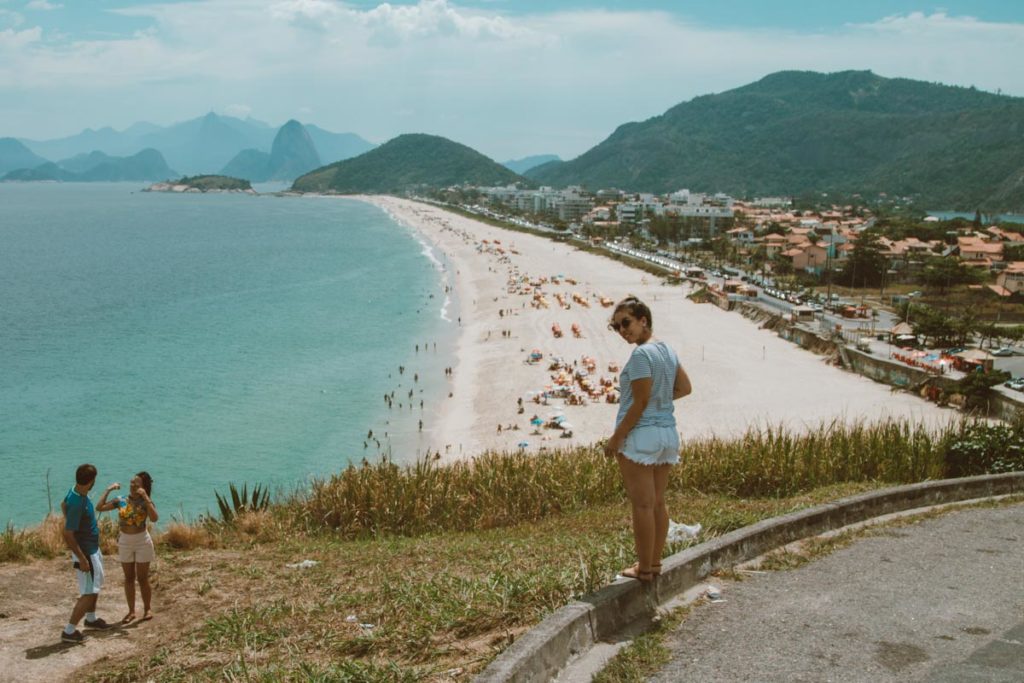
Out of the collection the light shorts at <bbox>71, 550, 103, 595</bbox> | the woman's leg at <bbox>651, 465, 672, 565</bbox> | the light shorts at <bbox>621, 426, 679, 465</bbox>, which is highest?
the light shorts at <bbox>621, 426, 679, 465</bbox>

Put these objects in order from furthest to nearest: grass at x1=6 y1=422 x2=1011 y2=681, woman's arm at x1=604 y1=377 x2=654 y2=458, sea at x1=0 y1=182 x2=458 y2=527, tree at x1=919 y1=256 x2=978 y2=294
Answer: tree at x1=919 y1=256 x2=978 y2=294
sea at x1=0 y1=182 x2=458 y2=527
grass at x1=6 y1=422 x2=1011 y2=681
woman's arm at x1=604 y1=377 x2=654 y2=458

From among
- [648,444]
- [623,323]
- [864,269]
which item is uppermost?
[623,323]

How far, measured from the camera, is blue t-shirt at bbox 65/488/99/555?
5188 mm

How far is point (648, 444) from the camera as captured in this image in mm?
3990

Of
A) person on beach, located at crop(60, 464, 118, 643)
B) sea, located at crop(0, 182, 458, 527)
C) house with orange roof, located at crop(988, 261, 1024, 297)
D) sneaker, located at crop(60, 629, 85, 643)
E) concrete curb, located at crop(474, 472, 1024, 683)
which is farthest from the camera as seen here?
house with orange roof, located at crop(988, 261, 1024, 297)

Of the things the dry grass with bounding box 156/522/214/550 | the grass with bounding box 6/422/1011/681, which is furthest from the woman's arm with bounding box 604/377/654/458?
the dry grass with bounding box 156/522/214/550

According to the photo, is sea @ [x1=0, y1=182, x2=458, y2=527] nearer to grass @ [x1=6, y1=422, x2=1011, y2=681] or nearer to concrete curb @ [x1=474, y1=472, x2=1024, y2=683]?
grass @ [x1=6, y1=422, x2=1011, y2=681]

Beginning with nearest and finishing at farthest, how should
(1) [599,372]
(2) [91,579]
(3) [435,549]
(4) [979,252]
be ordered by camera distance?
(2) [91,579], (3) [435,549], (1) [599,372], (4) [979,252]

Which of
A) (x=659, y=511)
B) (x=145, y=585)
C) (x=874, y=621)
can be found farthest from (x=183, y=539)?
(x=874, y=621)

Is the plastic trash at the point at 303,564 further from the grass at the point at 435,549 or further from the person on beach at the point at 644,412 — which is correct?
the person on beach at the point at 644,412

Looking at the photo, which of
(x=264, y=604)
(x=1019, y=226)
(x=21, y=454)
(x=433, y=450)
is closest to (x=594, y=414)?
(x=433, y=450)

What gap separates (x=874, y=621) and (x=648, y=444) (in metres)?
1.45

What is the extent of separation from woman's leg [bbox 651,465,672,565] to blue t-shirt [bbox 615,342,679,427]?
253 mm

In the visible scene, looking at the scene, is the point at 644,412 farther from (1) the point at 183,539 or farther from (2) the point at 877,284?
(2) the point at 877,284
